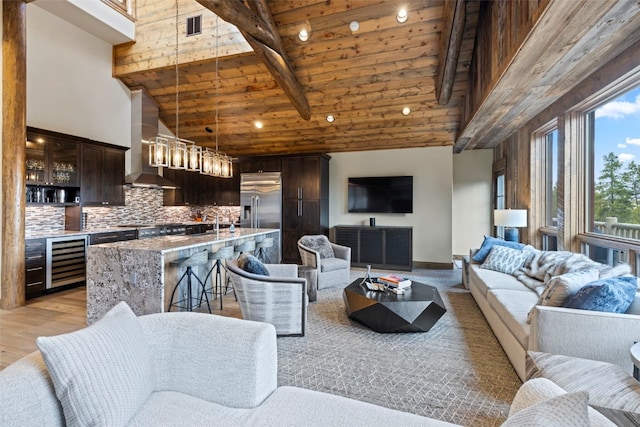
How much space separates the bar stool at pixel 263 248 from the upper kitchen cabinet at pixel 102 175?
3053mm

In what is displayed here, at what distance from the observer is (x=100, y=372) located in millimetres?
1183

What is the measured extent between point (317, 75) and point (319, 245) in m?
2.91

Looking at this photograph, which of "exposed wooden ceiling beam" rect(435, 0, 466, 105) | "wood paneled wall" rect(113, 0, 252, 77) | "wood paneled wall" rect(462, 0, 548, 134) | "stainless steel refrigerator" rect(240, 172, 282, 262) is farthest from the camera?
"stainless steel refrigerator" rect(240, 172, 282, 262)

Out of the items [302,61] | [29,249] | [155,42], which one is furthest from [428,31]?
[29,249]

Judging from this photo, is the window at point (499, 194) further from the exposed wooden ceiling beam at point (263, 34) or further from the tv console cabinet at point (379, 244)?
the exposed wooden ceiling beam at point (263, 34)

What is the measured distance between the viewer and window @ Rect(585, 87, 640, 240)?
3.17m

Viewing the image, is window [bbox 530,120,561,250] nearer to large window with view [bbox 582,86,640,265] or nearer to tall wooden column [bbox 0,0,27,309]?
large window with view [bbox 582,86,640,265]

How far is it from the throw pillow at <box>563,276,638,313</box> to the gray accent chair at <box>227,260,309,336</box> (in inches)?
88.3

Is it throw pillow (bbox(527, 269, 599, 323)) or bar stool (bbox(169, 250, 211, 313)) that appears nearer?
throw pillow (bbox(527, 269, 599, 323))

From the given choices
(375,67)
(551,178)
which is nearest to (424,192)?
(551,178)

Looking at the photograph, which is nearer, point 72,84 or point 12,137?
point 12,137

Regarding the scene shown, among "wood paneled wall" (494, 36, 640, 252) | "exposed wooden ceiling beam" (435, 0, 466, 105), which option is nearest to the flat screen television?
"wood paneled wall" (494, 36, 640, 252)

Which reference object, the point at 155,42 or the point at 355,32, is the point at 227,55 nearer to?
the point at 155,42

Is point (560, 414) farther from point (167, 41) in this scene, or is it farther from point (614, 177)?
point (167, 41)
